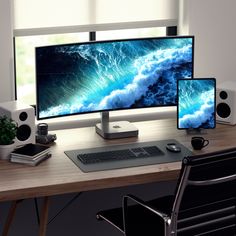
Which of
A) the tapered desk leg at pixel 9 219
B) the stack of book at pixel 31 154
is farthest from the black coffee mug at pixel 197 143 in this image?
the tapered desk leg at pixel 9 219

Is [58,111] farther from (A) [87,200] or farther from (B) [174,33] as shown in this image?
(B) [174,33]

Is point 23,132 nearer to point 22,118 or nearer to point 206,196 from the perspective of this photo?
point 22,118

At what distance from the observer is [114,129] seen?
3854mm

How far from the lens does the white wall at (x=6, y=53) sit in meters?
3.82

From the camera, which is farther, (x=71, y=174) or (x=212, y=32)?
(x=212, y=32)

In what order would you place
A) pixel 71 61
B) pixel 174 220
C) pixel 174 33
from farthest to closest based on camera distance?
pixel 174 33 → pixel 71 61 → pixel 174 220

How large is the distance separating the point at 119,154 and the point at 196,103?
1.90 feet

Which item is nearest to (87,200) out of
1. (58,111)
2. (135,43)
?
(58,111)

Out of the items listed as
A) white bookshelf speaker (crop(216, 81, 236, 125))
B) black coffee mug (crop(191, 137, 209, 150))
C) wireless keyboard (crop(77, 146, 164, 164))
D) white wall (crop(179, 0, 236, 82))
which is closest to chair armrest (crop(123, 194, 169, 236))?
wireless keyboard (crop(77, 146, 164, 164))

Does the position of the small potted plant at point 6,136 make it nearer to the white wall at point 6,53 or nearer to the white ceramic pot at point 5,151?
the white ceramic pot at point 5,151

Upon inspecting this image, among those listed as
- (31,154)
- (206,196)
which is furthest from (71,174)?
(206,196)

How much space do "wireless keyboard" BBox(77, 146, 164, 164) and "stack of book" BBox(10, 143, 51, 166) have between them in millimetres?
170

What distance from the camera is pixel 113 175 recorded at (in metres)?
3.29

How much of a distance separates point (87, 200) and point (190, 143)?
77 centimetres
